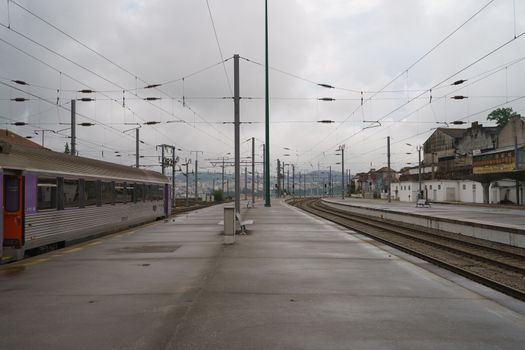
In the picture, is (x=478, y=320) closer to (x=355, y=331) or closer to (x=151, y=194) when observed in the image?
(x=355, y=331)

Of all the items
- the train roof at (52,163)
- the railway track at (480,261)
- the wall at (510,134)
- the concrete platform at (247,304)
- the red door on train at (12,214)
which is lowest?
the railway track at (480,261)

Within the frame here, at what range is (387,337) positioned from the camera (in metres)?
5.79

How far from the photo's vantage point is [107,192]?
65.0 ft

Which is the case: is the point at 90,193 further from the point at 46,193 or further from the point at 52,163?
the point at 46,193

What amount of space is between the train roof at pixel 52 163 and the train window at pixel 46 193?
10.3 inches

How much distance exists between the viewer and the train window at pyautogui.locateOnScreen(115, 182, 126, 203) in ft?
69.2

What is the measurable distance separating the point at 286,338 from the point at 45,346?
2.58 meters

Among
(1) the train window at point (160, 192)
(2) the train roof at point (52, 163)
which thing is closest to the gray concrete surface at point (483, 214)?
(2) the train roof at point (52, 163)

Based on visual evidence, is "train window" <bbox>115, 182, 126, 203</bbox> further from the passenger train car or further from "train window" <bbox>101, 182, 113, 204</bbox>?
"train window" <bbox>101, 182, 113, 204</bbox>

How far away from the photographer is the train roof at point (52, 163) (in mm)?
12273

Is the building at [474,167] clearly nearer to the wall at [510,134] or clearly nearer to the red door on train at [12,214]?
the wall at [510,134]

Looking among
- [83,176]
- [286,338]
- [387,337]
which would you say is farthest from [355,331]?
[83,176]

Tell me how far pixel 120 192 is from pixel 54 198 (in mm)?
7040

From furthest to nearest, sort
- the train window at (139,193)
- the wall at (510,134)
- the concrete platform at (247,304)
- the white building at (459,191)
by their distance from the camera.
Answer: the wall at (510,134) → the white building at (459,191) → the train window at (139,193) → the concrete platform at (247,304)
